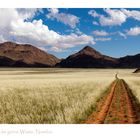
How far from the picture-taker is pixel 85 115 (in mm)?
14789
